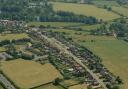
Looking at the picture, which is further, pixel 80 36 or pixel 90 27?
pixel 90 27

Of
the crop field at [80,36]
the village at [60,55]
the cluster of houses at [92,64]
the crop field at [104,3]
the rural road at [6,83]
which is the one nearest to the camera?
A: the rural road at [6,83]

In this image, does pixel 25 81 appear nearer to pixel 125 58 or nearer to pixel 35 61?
pixel 35 61

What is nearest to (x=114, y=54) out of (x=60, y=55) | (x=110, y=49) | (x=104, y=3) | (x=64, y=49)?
(x=110, y=49)

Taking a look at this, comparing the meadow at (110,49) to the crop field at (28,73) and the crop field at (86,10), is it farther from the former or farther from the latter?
the crop field at (86,10)

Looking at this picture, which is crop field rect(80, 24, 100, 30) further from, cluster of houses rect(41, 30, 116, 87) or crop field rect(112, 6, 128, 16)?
crop field rect(112, 6, 128, 16)

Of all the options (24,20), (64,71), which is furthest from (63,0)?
(64,71)

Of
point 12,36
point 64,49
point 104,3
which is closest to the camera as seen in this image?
point 64,49

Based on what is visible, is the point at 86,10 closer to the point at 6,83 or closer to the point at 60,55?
the point at 60,55

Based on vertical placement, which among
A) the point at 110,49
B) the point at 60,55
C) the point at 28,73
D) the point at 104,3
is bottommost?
the point at 110,49

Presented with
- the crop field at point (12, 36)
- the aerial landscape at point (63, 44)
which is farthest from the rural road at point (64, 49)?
the crop field at point (12, 36)
